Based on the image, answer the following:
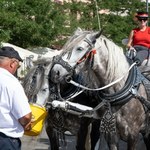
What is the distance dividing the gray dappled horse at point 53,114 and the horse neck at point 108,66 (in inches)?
26.3

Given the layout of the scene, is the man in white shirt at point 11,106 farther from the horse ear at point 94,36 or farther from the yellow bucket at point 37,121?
the horse ear at point 94,36

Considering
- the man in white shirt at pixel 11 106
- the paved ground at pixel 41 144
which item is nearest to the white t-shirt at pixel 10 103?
the man in white shirt at pixel 11 106

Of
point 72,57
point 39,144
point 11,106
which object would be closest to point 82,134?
point 72,57

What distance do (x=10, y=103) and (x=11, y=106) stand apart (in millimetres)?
29

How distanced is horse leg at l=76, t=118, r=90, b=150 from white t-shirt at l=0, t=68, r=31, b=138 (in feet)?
7.68

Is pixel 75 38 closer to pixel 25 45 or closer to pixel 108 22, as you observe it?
pixel 25 45

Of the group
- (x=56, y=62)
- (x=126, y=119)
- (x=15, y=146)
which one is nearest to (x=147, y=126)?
(x=126, y=119)

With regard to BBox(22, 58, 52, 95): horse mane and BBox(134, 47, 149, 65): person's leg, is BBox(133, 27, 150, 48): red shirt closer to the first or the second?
BBox(134, 47, 149, 65): person's leg

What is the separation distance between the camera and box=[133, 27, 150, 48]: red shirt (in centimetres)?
729

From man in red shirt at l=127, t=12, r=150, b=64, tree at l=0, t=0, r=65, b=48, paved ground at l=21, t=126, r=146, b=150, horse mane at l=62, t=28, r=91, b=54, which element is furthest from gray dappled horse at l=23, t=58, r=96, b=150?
tree at l=0, t=0, r=65, b=48

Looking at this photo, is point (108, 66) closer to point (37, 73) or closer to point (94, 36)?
point (94, 36)

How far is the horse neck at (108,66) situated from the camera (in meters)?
5.74

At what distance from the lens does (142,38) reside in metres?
7.31

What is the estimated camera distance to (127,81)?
19.2 ft
